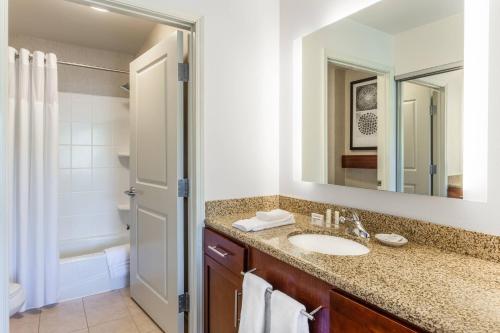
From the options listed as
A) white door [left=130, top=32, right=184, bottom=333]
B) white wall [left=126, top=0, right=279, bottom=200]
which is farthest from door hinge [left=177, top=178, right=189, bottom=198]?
white wall [left=126, top=0, right=279, bottom=200]

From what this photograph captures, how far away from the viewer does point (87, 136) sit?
3.10 m

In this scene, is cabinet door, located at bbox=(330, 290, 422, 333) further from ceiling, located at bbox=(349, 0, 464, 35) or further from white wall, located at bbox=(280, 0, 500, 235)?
ceiling, located at bbox=(349, 0, 464, 35)

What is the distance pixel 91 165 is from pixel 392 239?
294cm

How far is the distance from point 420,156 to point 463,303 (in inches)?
26.8

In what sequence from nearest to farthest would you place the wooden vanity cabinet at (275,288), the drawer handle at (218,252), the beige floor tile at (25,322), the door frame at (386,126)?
the wooden vanity cabinet at (275,288) → the door frame at (386,126) → the drawer handle at (218,252) → the beige floor tile at (25,322)

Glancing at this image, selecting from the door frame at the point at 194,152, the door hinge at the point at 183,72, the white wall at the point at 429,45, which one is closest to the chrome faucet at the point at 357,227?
the white wall at the point at 429,45

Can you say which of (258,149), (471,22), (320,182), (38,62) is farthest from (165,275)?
(471,22)

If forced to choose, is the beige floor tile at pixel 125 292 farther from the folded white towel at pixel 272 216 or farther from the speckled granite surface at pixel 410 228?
the folded white towel at pixel 272 216

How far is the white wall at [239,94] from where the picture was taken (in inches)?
68.4

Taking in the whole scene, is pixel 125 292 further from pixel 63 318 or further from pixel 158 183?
pixel 158 183

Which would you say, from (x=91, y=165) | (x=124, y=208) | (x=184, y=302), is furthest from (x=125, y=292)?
(x=91, y=165)

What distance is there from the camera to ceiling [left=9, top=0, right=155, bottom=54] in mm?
2292

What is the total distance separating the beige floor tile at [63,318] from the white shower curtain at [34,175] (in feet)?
0.28

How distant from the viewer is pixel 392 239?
1227mm
